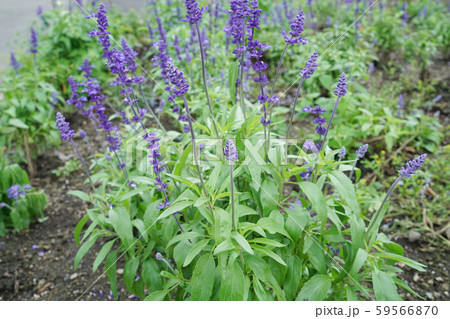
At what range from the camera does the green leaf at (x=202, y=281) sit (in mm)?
2080

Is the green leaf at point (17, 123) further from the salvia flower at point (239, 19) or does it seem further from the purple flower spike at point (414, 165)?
the purple flower spike at point (414, 165)

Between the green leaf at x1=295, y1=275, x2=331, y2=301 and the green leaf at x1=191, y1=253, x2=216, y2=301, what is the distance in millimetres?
586

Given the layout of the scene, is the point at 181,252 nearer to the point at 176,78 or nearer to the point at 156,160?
the point at 156,160

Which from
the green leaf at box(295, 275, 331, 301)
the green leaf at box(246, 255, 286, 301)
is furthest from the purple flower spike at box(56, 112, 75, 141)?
the green leaf at box(295, 275, 331, 301)

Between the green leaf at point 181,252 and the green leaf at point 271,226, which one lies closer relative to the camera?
the green leaf at point 271,226

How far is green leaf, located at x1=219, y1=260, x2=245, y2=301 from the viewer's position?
6.47ft

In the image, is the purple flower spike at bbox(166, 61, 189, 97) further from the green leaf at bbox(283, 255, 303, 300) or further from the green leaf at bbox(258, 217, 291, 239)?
the green leaf at bbox(283, 255, 303, 300)

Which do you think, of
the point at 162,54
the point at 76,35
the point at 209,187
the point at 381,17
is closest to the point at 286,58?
the point at 381,17

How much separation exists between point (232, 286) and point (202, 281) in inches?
8.0

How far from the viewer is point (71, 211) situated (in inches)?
169

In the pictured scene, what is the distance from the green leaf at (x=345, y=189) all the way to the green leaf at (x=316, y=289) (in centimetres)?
50

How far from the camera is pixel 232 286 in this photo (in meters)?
1.97

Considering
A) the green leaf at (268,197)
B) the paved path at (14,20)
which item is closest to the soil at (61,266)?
the green leaf at (268,197)

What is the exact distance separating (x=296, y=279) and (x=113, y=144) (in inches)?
63.3
